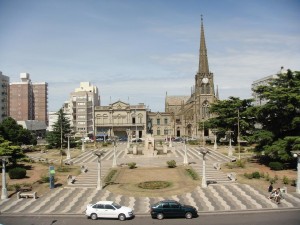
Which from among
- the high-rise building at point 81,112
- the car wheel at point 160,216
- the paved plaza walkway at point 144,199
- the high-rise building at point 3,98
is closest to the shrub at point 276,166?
the paved plaza walkway at point 144,199

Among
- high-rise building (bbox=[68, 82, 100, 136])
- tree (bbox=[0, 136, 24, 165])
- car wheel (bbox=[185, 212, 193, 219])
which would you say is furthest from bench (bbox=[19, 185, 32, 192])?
high-rise building (bbox=[68, 82, 100, 136])

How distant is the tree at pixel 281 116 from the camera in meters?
46.6

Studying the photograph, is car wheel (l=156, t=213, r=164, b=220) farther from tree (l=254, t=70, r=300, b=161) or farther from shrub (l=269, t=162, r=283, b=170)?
shrub (l=269, t=162, r=283, b=170)

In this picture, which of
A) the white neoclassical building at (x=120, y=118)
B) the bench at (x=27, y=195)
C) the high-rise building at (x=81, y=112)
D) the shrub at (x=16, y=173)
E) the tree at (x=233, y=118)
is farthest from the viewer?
the high-rise building at (x=81, y=112)

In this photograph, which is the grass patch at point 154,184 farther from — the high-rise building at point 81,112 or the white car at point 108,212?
the high-rise building at point 81,112

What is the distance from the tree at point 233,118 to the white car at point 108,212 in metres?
48.7

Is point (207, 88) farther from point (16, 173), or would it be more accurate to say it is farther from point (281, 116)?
point (16, 173)

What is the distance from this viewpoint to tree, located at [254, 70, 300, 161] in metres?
46.6

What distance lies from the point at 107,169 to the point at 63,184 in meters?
9.98

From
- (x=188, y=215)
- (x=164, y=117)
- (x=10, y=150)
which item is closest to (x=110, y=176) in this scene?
(x=10, y=150)

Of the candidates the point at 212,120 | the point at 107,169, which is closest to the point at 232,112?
the point at 212,120

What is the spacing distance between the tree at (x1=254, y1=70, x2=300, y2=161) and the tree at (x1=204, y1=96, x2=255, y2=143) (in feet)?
65.2

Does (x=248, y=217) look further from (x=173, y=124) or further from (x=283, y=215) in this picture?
(x=173, y=124)

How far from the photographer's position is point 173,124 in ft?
379
